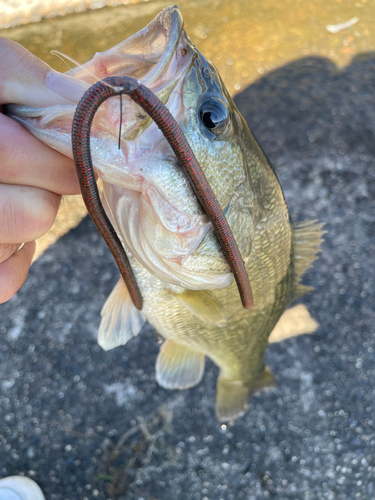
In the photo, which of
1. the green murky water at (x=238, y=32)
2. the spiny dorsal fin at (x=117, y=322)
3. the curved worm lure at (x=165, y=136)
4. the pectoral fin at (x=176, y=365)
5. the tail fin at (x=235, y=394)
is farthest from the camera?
the green murky water at (x=238, y=32)

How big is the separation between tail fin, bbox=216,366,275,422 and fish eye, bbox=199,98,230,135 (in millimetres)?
1220

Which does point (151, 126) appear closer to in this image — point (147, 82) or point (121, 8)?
point (147, 82)

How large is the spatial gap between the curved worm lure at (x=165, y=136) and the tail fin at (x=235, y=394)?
900 millimetres

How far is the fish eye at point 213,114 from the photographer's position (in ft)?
2.32

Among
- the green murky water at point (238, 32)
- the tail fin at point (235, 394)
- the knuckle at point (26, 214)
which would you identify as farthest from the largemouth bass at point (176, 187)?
the green murky water at point (238, 32)

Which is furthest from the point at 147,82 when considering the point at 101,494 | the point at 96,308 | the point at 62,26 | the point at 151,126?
the point at 62,26

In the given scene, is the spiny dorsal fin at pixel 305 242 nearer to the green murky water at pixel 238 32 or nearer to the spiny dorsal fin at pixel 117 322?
the spiny dorsal fin at pixel 117 322

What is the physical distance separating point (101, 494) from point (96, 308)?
0.87 m

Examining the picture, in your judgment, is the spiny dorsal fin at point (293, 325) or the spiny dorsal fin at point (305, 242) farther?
the spiny dorsal fin at point (293, 325)

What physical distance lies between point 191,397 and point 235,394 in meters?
0.31

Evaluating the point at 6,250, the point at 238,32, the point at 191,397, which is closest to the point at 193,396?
the point at 191,397

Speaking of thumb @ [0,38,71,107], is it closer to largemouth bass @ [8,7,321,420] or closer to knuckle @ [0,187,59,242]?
largemouth bass @ [8,7,321,420]

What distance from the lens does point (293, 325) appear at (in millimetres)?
1964

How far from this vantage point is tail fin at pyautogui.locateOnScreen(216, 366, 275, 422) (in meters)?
1.61
